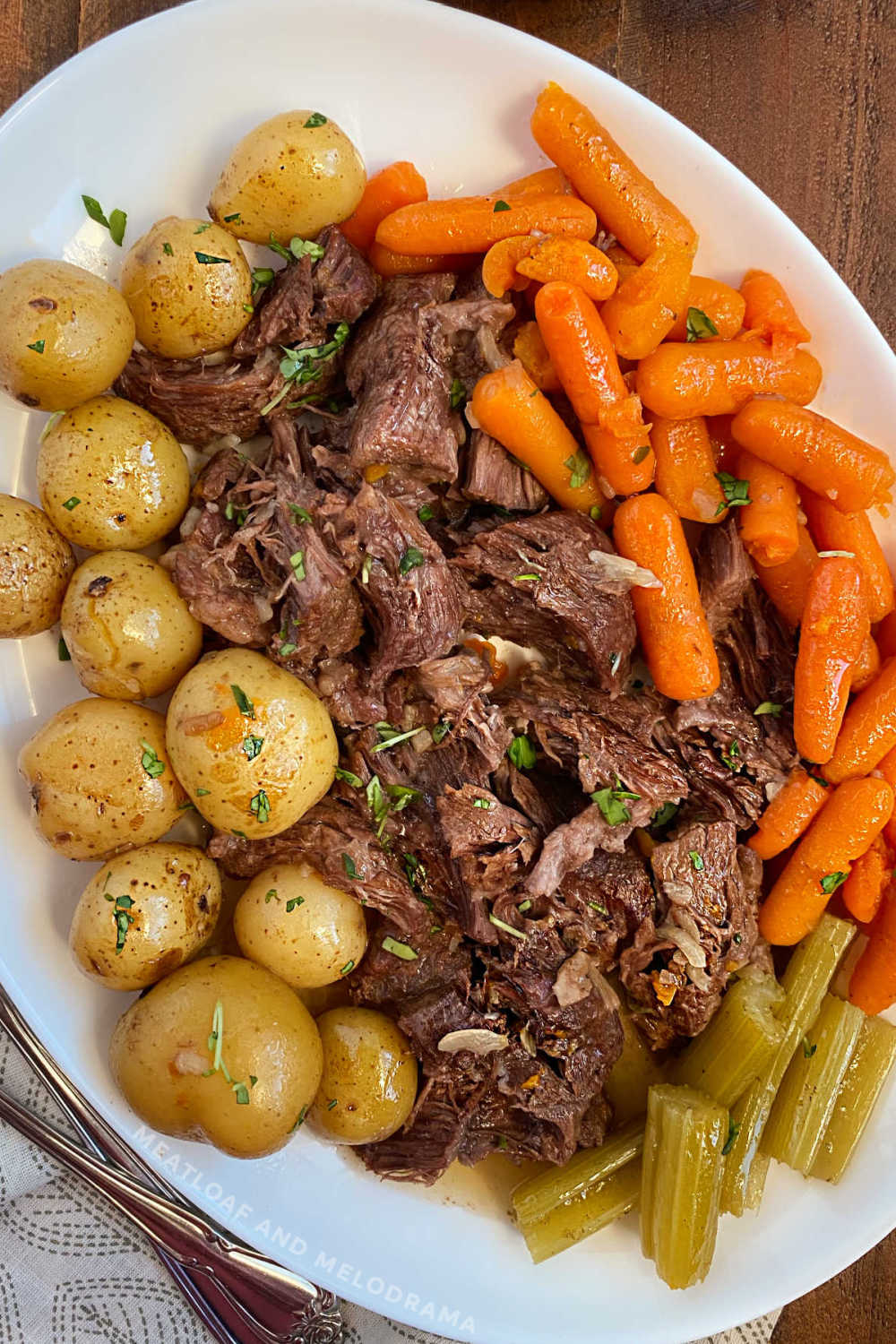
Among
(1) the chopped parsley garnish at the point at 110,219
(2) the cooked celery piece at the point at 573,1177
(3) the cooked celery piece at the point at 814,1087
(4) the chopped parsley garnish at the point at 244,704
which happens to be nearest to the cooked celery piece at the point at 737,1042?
(3) the cooked celery piece at the point at 814,1087

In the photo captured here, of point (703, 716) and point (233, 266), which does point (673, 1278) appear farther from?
point (233, 266)

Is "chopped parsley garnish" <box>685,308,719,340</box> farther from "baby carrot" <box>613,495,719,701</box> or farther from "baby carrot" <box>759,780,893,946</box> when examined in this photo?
"baby carrot" <box>759,780,893,946</box>

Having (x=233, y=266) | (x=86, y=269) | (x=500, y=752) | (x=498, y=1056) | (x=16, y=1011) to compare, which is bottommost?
(x=16, y=1011)

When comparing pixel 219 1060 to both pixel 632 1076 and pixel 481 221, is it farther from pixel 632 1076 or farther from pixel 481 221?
pixel 481 221

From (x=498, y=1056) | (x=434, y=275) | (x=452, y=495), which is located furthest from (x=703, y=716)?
(x=434, y=275)

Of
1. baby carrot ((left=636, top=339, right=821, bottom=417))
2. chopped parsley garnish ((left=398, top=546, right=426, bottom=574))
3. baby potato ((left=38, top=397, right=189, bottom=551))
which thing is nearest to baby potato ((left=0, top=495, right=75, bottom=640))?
baby potato ((left=38, top=397, right=189, bottom=551))

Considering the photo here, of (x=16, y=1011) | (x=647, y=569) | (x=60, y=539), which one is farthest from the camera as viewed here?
(x=16, y=1011)
